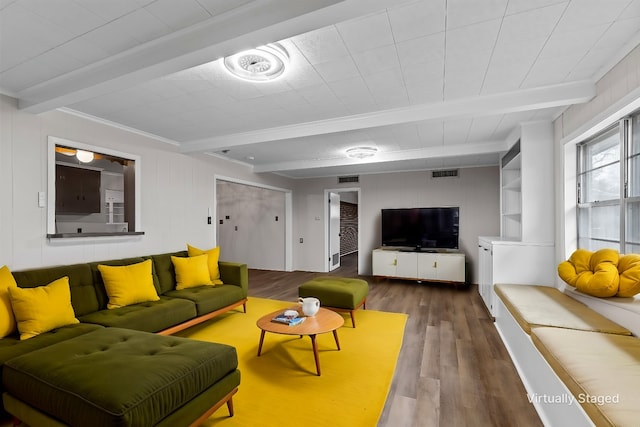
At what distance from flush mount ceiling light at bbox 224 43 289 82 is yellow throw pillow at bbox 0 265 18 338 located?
2.27m

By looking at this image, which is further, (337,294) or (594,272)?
(337,294)

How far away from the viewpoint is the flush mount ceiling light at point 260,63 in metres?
1.91

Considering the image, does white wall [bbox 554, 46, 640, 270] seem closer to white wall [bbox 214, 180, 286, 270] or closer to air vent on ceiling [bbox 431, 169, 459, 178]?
air vent on ceiling [bbox 431, 169, 459, 178]

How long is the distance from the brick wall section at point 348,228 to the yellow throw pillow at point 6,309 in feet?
26.9

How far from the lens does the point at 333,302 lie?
346cm

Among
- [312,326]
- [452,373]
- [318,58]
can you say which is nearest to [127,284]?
[312,326]

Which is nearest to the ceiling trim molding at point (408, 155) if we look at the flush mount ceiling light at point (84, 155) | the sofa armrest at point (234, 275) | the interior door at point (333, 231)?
the interior door at point (333, 231)

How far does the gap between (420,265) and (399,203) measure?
55.9 inches

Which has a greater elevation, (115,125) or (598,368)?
(115,125)

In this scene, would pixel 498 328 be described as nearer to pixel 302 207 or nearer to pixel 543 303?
pixel 543 303

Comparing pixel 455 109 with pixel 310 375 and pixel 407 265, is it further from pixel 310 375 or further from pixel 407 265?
pixel 407 265

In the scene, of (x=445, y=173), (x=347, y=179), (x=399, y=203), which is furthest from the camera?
(x=347, y=179)

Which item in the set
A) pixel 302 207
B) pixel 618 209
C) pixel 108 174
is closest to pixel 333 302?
pixel 618 209

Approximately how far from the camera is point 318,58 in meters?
1.99
